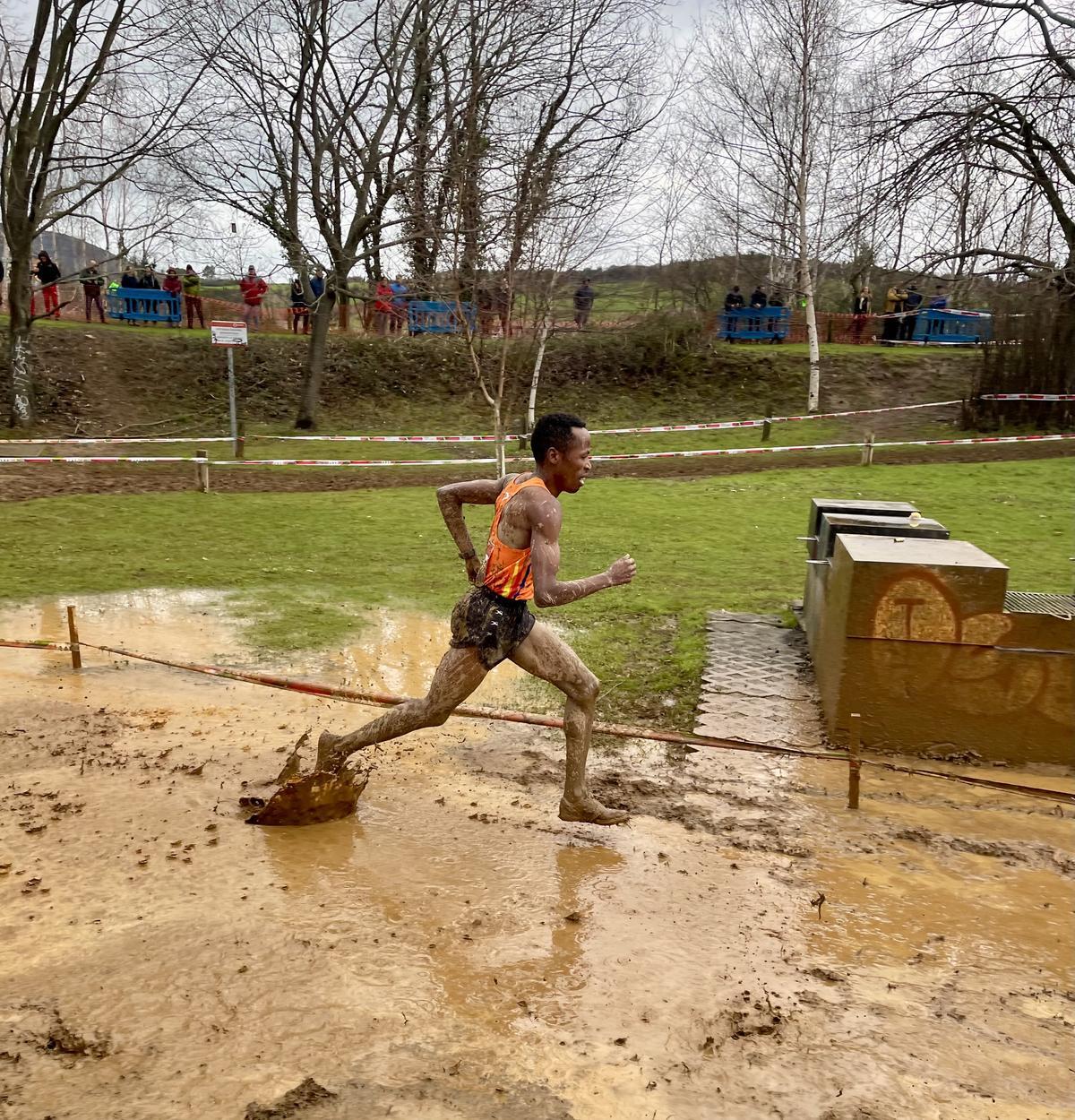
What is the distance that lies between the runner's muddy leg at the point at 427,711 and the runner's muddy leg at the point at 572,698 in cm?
23

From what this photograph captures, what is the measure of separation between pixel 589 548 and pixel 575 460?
772 cm

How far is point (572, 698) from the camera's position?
4.70 meters

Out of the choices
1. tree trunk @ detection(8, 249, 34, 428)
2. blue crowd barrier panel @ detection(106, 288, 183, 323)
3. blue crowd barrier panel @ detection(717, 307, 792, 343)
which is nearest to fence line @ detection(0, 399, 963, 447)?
tree trunk @ detection(8, 249, 34, 428)

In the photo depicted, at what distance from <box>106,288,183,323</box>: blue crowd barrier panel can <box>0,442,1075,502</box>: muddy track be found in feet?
43.5

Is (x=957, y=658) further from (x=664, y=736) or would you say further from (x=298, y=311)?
(x=298, y=311)

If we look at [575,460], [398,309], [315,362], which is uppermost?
[398,309]

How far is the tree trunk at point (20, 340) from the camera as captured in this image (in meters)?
21.0

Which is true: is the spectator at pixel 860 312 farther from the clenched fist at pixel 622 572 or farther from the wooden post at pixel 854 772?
the clenched fist at pixel 622 572

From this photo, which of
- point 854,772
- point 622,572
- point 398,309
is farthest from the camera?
point 398,309

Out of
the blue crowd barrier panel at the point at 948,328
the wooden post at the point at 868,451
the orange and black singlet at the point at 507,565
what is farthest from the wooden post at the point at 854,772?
the blue crowd barrier panel at the point at 948,328

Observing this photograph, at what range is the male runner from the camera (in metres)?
4.29

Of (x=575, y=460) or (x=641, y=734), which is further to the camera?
(x=641, y=734)

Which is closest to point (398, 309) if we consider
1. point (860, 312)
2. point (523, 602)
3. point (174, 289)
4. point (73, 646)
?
point (174, 289)

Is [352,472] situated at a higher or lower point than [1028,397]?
lower
